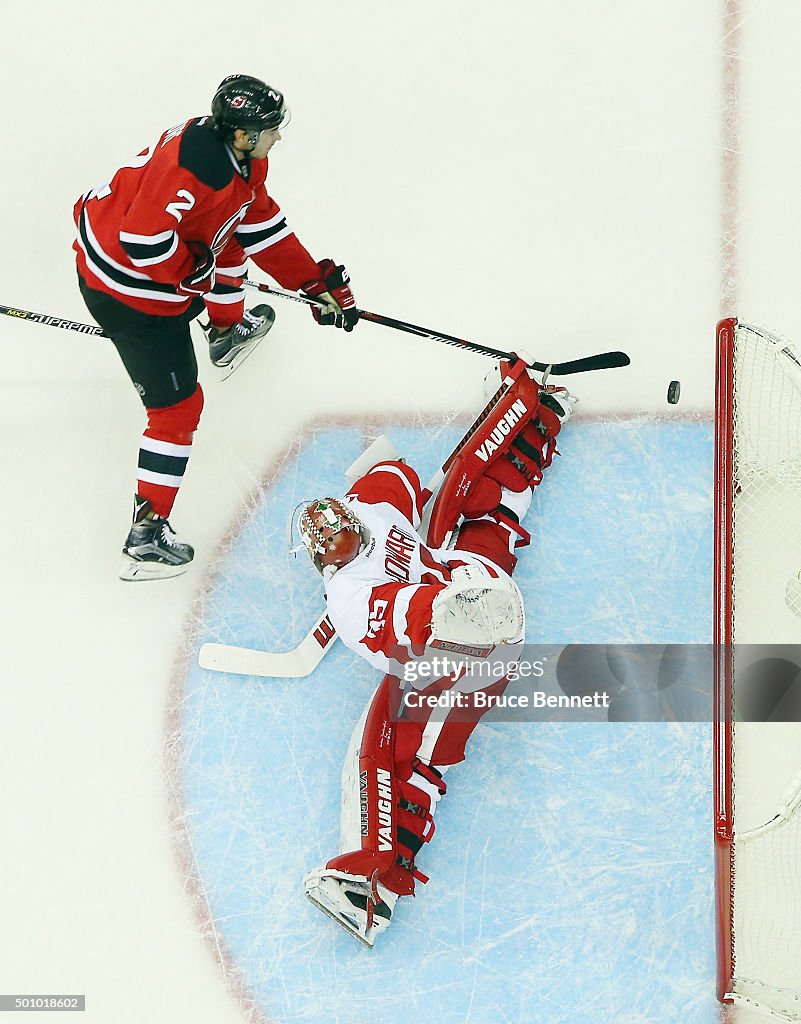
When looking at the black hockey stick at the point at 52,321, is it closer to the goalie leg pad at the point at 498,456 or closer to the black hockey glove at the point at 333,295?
the black hockey glove at the point at 333,295

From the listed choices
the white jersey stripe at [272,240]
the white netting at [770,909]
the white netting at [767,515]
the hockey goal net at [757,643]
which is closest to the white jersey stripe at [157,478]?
the white jersey stripe at [272,240]

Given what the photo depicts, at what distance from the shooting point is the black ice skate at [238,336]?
3078 millimetres

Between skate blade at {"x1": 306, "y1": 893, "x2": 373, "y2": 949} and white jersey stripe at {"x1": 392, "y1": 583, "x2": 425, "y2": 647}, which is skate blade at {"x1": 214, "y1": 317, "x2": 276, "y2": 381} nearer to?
white jersey stripe at {"x1": 392, "y1": 583, "x2": 425, "y2": 647}

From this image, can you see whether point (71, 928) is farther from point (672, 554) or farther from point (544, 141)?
point (544, 141)

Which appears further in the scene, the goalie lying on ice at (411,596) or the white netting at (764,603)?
the white netting at (764,603)

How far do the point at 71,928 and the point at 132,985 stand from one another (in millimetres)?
233

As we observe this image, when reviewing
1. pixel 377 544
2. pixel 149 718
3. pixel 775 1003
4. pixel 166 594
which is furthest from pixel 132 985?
pixel 775 1003

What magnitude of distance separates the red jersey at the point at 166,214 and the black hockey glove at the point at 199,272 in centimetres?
1

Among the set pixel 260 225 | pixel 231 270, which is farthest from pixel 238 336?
pixel 260 225

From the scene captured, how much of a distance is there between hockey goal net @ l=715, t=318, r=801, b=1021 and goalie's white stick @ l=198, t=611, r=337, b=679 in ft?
3.61

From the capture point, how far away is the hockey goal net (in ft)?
7.89

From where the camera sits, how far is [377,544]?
2414 mm

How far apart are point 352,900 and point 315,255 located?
1.90 metres

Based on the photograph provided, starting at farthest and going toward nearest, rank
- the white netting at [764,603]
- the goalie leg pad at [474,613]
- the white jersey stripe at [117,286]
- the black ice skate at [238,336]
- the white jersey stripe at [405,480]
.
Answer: the black ice skate at [238,336] → the white jersey stripe at [405,480] → the white netting at [764,603] → the white jersey stripe at [117,286] → the goalie leg pad at [474,613]
